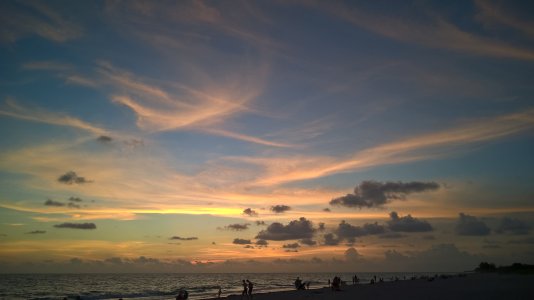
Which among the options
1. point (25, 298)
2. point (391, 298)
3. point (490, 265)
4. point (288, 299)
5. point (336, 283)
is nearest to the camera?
point (391, 298)

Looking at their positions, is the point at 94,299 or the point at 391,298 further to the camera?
the point at 94,299

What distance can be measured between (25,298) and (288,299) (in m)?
53.1

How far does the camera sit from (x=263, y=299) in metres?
45.4

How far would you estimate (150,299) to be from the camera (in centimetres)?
6512

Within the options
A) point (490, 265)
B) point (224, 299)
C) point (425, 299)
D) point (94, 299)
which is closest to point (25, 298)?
point (94, 299)

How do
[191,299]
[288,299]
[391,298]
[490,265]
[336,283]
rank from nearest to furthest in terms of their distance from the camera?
[391,298]
[288,299]
[336,283]
[191,299]
[490,265]

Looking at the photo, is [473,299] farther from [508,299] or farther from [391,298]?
[391,298]

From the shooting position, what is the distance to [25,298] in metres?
69.9

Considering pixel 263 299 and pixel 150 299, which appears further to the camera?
pixel 150 299

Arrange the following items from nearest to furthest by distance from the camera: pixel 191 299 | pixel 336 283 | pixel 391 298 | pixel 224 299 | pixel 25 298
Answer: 1. pixel 391 298
2. pixel 224 299
3. pixel 336 283
4. pixel 191 299
5. pixel 25 298

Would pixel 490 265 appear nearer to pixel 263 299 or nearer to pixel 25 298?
pixel 263 299

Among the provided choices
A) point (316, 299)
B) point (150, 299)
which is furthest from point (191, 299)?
point (316, 299)

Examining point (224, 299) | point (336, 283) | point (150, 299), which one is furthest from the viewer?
point (150, 299)

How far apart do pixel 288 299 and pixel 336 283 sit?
1207cm
